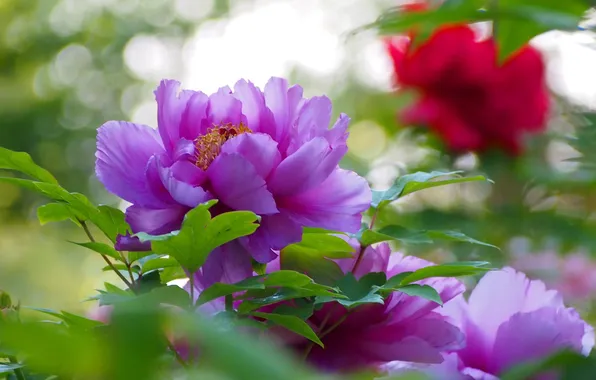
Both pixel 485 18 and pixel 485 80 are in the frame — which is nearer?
pixel 485 18

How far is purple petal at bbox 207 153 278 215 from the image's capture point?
30 cm

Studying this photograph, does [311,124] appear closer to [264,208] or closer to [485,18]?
[264,208]

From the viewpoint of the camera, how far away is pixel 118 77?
6574 mm

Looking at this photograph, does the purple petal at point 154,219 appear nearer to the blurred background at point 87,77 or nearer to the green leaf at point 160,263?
the green leaf at point 160,263

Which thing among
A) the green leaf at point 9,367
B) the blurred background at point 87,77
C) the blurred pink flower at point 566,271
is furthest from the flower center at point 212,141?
the blurred background at point 87,77

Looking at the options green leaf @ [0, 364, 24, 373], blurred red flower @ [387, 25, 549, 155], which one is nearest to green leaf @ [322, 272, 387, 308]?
green leaf @ [0, 364, 24, 373]

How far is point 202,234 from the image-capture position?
272 millimetres

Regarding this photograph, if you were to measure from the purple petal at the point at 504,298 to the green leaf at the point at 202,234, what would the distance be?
12cm

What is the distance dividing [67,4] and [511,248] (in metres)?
5.72

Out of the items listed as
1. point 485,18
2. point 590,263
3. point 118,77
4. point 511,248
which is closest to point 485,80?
point 511,248

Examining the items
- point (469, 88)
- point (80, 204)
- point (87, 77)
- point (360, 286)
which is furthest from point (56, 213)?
point (87, 77)

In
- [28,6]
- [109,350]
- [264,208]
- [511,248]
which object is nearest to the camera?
[109,350]

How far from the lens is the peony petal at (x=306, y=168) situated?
30 centimetres

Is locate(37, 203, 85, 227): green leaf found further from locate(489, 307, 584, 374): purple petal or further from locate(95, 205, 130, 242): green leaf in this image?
locate(489, 307, 584, 374): purple petal
